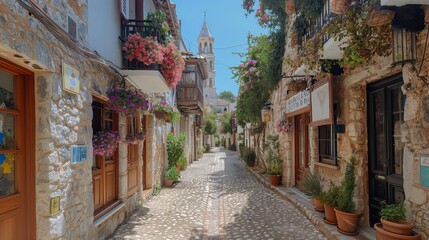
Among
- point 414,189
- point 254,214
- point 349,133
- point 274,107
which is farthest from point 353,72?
point 274,107

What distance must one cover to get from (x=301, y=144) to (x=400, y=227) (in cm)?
480

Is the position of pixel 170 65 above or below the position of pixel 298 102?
above

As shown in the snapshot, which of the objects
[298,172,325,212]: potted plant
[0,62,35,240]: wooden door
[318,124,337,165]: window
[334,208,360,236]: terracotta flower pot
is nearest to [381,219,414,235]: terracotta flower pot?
[334,208,360,236]: terracotta flower pot

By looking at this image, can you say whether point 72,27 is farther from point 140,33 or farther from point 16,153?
point 140,33

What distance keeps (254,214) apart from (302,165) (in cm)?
251

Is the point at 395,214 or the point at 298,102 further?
the point at 298,102

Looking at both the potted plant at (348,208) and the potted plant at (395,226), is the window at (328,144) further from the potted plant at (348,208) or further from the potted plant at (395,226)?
the potted plant at (395,226)

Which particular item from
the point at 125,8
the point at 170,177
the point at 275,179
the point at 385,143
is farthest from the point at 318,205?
the point at 125,8

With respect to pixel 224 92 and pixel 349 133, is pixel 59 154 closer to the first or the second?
pixel 349 133

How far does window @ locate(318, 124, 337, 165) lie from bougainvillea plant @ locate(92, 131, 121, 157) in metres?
3.99

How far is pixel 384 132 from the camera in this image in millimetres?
4008

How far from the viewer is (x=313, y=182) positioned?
521 cm

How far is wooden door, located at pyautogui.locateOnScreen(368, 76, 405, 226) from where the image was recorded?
12.1 feet

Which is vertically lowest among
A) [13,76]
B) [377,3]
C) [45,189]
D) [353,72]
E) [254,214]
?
[254,214]
